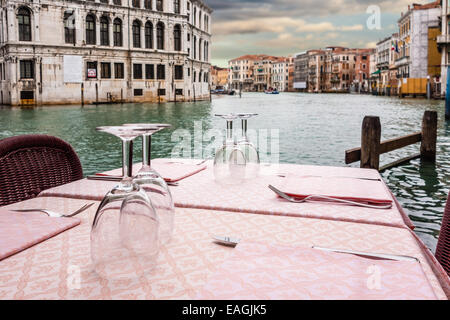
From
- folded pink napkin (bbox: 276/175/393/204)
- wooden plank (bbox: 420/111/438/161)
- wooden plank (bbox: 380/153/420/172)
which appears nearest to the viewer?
folded pink napkin (bbox: 276/175/393/204)

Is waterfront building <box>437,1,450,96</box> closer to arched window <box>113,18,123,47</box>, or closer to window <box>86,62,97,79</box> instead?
arched window <box>113,18,123,47</box>

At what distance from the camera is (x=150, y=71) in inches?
1371

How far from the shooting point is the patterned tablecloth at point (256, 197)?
1.40 m

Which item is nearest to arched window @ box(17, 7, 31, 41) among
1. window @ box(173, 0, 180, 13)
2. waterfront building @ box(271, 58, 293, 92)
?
window @ box(173, 0, 180, 13)

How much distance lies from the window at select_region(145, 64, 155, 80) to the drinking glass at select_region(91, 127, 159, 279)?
34.6m

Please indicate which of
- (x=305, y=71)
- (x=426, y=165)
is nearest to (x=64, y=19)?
(x=426, y=165)

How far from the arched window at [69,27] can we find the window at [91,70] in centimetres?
180

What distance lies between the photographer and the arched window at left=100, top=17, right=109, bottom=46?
32719 mm

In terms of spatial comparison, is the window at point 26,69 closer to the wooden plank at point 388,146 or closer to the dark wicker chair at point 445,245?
the wooden plank at point 388,146

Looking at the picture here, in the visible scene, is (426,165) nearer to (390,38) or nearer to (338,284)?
(338,284)

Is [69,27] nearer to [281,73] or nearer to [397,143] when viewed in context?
[397,143]

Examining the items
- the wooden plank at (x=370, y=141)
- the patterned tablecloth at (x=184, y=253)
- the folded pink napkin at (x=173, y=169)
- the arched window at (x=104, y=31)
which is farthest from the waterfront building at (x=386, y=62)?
the patterned tablecloth at (x=184, y=253)

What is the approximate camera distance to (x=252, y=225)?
1320mm

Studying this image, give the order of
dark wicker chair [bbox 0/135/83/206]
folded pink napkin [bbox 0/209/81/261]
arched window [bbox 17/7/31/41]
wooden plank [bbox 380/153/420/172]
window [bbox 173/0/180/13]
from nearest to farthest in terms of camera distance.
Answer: folded pink napkin [bbox 0/209/81/261], dark wicker chair [bbox 0/135/83/206], wooden plank [bbox 380/153/420/172], arched window [bbox 17/7/31/41], window [bbox 173/0/180/13]
